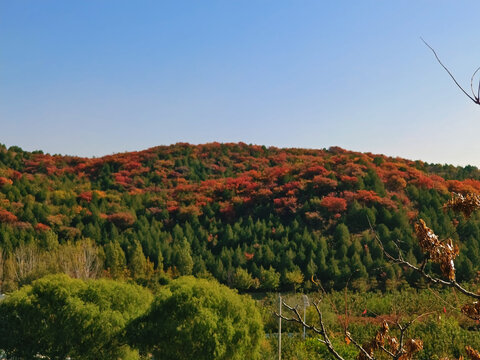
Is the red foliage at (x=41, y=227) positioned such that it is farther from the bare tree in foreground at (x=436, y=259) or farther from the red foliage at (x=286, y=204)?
the bare tree in foreground at (x=436, y=259)

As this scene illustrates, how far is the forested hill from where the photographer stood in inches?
1344

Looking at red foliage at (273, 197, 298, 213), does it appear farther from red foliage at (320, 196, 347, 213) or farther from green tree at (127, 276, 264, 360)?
green tree at (127, 276, 264, 360)

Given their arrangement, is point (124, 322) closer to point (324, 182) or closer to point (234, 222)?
point (234, 222)

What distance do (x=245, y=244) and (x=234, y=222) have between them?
22.0ft

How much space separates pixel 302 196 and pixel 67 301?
97.0ft

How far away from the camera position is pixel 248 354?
62.3 ft

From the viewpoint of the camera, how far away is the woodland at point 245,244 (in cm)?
2075

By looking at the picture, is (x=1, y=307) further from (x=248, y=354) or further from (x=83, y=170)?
(x=83, y=170)

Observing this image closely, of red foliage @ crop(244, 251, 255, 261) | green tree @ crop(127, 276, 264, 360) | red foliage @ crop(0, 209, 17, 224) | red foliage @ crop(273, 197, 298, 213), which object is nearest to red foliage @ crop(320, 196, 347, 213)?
red foliage @ crop(273, 197, 298, 213)

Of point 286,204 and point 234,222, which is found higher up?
point 286,204

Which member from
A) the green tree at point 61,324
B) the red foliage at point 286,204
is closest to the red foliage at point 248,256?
the red foliage at point 286,204

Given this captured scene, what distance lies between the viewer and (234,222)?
44.9m

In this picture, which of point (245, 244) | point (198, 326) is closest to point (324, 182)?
point (245, 244)

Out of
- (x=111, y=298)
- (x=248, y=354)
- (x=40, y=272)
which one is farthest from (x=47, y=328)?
(x=40, y=272)
